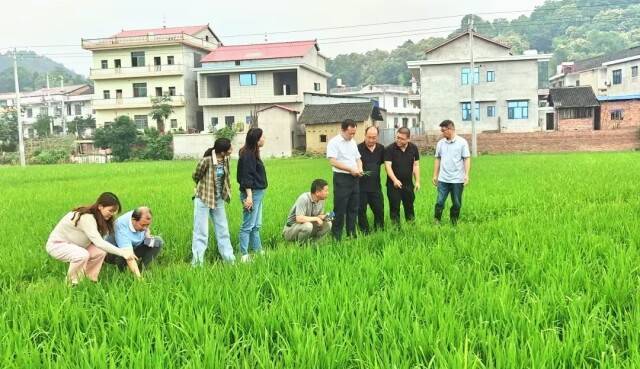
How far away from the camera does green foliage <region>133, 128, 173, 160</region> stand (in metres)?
36.6

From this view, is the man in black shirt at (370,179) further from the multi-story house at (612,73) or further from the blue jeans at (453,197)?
the multi-story house at (612,73)

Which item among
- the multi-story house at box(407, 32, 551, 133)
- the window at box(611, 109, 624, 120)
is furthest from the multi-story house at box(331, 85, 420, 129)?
the window at box(611, 109, 624, 120)

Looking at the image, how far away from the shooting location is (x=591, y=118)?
3466 centimetres

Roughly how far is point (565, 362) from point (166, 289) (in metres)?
2.66

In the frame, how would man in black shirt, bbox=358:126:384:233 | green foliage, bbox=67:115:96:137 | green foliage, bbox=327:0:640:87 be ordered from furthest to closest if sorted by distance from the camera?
green foliage, bbox=327:0:640:87 < green foliage, bbox=67:115:96:137 < man in black shirt, bbox=358:126:384:233

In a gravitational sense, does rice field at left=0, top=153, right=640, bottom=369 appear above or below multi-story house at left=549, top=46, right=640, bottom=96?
below

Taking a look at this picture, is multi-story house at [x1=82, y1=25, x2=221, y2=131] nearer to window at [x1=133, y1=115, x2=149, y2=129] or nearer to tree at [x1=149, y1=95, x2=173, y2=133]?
window at [x1=133, y1=115, x2=149, y2=129]

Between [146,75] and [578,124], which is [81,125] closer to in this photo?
[146,75]

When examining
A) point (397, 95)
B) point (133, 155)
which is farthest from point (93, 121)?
point (397, 95)

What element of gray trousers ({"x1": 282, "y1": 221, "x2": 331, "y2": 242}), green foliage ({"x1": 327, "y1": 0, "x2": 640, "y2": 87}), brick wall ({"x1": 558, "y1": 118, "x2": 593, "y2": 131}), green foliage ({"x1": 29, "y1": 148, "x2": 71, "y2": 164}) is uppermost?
green foliage ({"x1": 327, "y1": 0, "x2": 640, "y2": 87})

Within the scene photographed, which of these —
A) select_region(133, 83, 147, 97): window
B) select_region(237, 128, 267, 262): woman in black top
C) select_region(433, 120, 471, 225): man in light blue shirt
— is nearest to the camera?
select_region(237, 128, 267, 262): woman in black top

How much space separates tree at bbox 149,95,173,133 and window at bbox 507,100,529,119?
76.5 feet

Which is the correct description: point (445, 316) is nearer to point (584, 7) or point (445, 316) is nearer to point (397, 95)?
point (397, 95)

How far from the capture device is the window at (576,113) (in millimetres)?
34688
